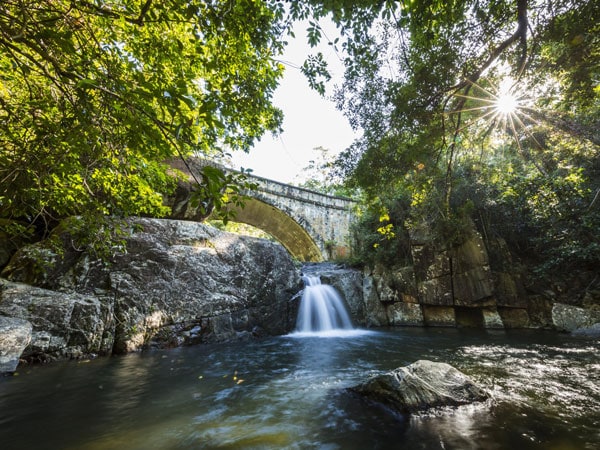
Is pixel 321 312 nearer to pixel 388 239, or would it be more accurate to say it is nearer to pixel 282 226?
pixel 388 239

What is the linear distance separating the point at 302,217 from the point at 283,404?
43.1 ft

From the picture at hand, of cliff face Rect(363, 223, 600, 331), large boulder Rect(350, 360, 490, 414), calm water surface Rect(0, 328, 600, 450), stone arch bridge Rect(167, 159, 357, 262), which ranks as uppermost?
stone arch bridge Rect(167, 159, 357, 262)

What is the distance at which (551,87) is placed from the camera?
173 inches

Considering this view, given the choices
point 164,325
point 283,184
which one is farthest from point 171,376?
point 283,184

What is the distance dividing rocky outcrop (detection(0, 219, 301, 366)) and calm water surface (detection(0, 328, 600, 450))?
0.69 meters

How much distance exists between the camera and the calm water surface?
2.31 metres

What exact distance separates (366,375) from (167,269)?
5.15m

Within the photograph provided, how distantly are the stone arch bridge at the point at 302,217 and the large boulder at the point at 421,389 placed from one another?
37.2ft

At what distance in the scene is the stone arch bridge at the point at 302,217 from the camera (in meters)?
15.0

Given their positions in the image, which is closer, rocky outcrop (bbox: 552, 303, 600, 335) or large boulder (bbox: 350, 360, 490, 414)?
large boulder (bbox: 350, 360, 490, 414)

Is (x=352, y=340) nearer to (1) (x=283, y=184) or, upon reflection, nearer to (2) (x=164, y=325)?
(2) (x=164, y=325)

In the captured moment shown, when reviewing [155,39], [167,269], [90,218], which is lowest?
[167,269]

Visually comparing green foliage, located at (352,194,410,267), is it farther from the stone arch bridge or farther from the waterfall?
the stone arch bridge

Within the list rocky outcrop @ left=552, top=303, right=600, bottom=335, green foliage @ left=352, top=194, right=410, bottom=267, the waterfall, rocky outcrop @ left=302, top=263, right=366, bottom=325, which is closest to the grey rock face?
the waterfall
